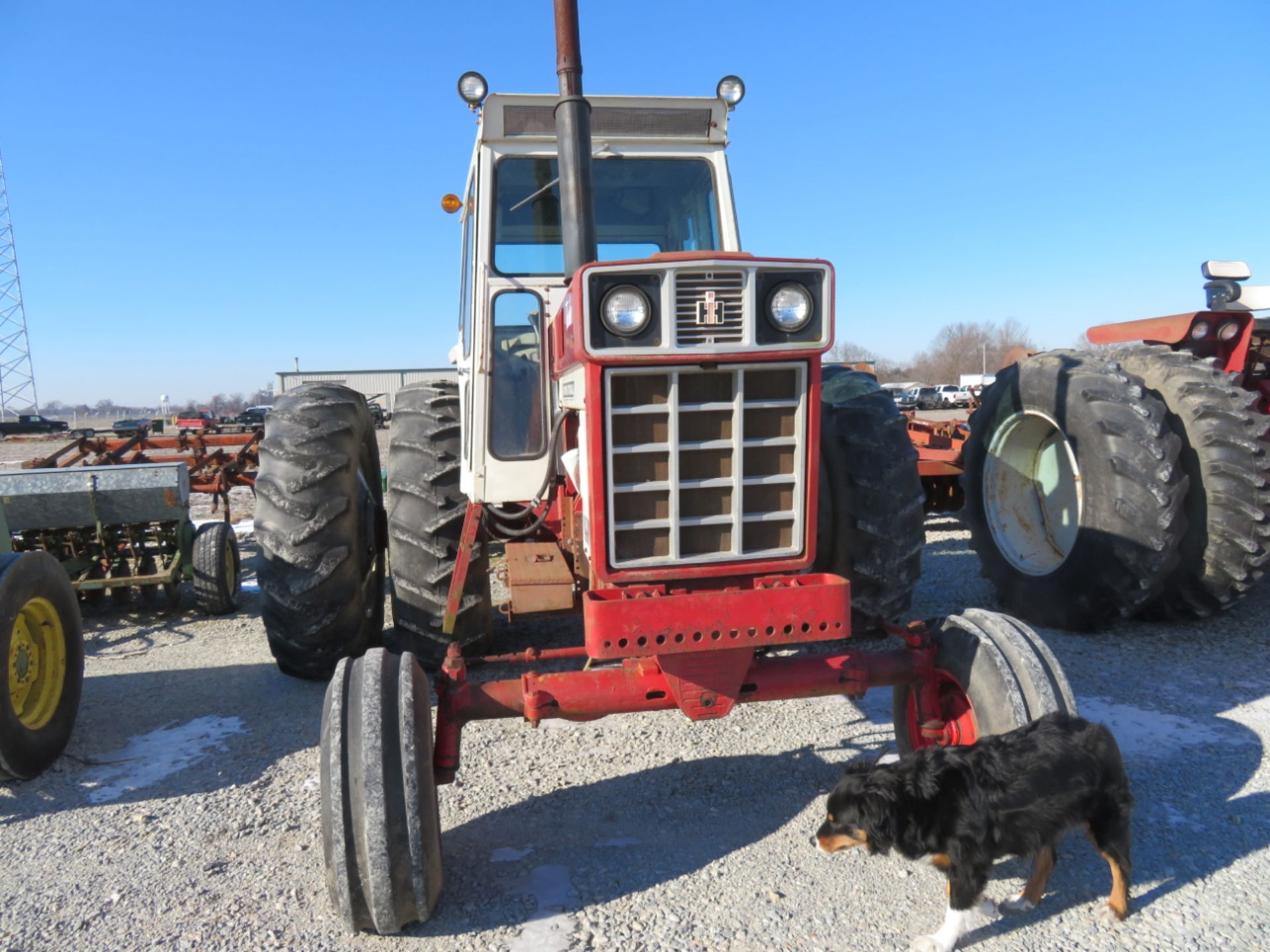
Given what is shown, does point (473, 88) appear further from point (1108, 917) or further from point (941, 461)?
point (941, 461)

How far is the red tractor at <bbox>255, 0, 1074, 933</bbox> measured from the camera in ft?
8.59

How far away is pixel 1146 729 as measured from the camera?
3.81m

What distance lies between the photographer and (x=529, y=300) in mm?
4176

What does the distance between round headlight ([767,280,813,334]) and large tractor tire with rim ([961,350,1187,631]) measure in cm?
307

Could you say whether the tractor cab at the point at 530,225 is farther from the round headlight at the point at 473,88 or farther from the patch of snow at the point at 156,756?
the patch of snow at the point at 156,756

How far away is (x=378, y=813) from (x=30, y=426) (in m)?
44.1

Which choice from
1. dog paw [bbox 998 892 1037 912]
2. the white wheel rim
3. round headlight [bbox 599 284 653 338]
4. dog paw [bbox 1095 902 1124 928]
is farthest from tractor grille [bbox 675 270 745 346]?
the white wheel rim

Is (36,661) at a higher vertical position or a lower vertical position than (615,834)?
higher

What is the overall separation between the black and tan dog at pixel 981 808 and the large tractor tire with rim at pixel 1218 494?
116 inches

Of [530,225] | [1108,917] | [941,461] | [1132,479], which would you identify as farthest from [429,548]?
[941,461]

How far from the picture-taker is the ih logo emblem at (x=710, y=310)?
2629mm

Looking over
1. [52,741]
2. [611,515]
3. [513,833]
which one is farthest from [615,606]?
[52,741]

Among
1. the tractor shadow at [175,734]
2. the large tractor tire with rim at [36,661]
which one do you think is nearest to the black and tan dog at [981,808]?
the tractor shadow at [175,734]

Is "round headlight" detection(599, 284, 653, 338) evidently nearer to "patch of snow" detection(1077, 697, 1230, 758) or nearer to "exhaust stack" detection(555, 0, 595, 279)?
"exhaust stack" detection(555, 0, 595, 279)
